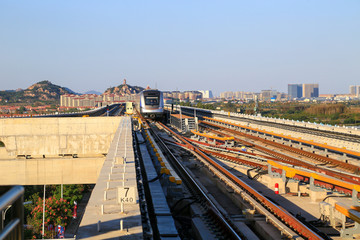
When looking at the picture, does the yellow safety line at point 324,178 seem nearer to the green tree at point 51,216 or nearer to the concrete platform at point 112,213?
the concrete platform at point 112,213

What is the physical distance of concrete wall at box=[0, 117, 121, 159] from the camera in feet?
106

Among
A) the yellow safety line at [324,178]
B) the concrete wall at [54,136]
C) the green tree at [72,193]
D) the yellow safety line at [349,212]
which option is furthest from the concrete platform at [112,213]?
the concrete wall at [54,136]

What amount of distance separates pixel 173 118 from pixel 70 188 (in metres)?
16.0

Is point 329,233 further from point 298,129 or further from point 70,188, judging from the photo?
point 70,188

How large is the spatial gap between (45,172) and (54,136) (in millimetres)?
4722

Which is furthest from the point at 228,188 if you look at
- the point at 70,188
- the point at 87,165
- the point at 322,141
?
the point at 70,188

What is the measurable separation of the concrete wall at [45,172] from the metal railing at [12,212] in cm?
2724

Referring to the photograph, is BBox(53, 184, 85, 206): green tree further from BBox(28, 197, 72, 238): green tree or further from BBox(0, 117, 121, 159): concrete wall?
BBox(28, 197, 72, 238): green tree

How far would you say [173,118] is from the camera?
47.2 meters

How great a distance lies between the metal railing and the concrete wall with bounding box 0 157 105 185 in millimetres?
27238

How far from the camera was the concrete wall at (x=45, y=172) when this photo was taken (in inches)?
1139

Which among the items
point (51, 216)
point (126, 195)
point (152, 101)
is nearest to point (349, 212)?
point (126, 195)

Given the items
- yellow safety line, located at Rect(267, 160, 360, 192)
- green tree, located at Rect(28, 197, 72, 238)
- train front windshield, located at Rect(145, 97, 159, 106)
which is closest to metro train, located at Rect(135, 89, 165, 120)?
train front windshield, located at Rect(145, 97, 159, 106)

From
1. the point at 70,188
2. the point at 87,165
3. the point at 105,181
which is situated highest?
the point at 105,181
